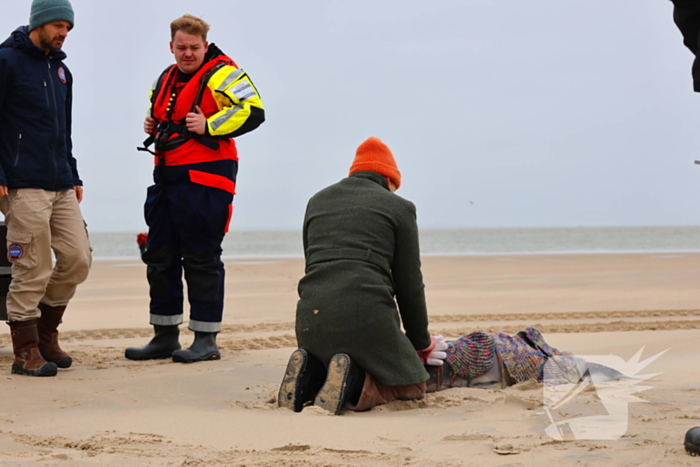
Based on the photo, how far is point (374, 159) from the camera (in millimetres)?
3463

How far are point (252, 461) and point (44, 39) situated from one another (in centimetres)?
297

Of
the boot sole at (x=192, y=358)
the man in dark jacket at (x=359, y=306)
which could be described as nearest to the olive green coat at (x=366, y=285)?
the man in dark jacket at (x=359, y=306)

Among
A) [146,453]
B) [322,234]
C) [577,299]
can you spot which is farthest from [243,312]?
[146,453]

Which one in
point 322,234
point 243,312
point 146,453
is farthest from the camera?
point 243,312

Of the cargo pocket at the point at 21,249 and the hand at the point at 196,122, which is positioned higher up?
the hand at the point at 196,122

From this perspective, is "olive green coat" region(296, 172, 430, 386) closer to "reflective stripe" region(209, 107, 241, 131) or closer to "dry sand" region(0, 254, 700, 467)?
"dry sand" region(0, 254, 700, 467)

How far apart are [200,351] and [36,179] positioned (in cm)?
144

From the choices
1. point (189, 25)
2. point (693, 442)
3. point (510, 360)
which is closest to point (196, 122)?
point (189, 25)

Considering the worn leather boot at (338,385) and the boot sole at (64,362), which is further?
the boot sole at (64,362)

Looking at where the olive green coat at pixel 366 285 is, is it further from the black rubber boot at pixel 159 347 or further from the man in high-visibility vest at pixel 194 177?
the black rubber boot at pixel 159 347

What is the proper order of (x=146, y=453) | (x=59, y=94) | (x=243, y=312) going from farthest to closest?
(x=243, y=312)
(x=59, y=94)
(x=146, y=453)

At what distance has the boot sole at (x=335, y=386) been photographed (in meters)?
3.08

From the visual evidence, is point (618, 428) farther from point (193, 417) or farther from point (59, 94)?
point (59, 94)

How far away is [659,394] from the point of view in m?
3.37
